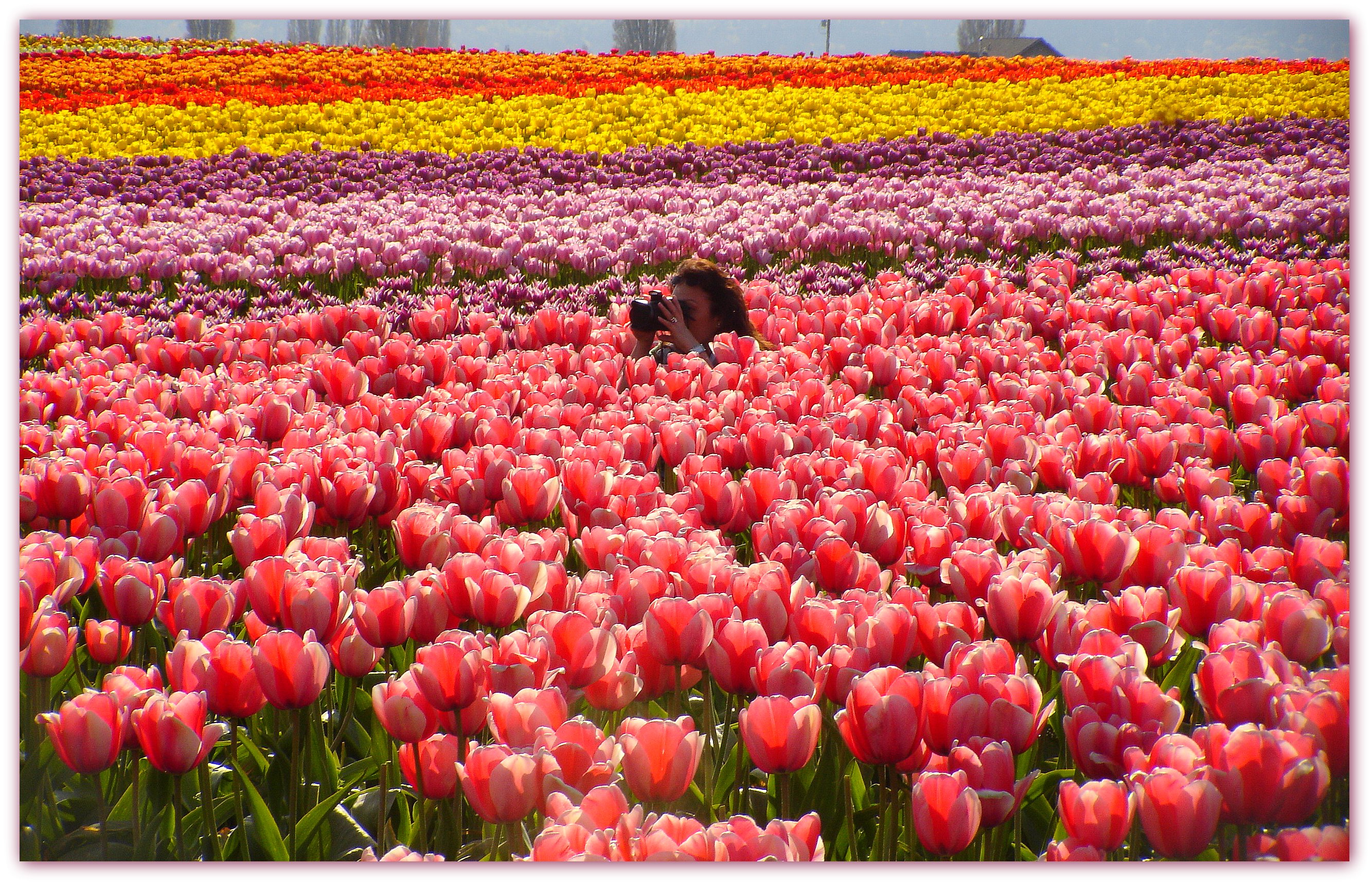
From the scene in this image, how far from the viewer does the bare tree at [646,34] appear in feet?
9.51

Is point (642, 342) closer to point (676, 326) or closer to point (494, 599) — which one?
point (676, 326)

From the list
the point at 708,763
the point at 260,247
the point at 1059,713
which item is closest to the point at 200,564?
the point at 708,763

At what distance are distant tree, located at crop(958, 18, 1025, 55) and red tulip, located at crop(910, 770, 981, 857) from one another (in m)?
2.29

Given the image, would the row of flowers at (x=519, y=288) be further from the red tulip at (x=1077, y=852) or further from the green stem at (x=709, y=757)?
the red tulip at (x=1077, y=852)

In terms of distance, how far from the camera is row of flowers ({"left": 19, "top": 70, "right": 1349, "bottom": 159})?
835 centimetres

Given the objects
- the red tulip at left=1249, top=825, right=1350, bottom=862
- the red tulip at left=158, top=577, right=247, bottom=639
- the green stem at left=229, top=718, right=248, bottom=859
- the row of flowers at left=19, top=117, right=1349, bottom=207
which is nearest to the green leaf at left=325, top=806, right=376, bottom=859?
the green stem at left=229, top=718, right=248, bottom=859

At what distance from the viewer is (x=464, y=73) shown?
8531mm

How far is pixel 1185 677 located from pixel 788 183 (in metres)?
7.02

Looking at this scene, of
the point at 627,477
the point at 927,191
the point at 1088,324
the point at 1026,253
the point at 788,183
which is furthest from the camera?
the point at 788,183

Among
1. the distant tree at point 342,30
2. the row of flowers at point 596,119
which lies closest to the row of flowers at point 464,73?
the row of flowers at point 596,119

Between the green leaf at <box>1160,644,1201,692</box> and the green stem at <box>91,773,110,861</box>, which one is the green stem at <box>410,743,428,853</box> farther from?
the green leaf at <box>1160,644,1201,692</box>

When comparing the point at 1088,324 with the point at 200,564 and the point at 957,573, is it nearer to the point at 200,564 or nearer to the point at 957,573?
the point at 957,573

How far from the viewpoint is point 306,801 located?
1.54 m

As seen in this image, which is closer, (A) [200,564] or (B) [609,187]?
(A) [200,564]
